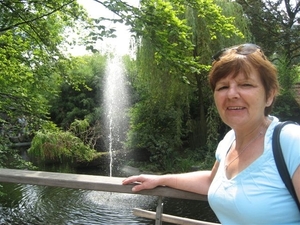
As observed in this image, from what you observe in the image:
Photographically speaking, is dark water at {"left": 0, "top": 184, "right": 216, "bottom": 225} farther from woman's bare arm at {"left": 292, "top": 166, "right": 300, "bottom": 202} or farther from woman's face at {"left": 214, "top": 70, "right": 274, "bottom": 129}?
woman's bare arm at {"left": 292, "top": 166, "right": 300, "bottom": 202}

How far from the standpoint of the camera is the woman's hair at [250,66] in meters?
1.07

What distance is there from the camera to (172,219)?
1436 mm

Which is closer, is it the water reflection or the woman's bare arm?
the woman's bare arm

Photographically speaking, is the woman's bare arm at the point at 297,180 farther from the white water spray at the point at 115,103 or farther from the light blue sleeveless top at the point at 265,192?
the white water spray at the point at 115,103

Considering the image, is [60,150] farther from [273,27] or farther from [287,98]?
[273,27]

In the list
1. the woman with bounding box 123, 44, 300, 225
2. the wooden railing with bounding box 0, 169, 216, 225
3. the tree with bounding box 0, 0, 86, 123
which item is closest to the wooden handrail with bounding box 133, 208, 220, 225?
the wooden railing with bounding box 0, 169, 216, 225

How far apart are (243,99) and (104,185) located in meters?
0.67

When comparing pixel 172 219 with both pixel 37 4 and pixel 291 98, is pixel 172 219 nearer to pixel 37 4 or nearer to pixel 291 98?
pixel 37 4

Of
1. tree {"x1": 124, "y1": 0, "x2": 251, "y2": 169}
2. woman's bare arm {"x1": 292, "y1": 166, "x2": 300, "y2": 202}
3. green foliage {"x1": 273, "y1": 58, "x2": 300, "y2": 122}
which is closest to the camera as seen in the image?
woman's bare arm {"x1": 292, "y1": 166, "x2": 300, "y2": 202}

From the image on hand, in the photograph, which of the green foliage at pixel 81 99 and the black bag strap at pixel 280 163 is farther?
the green foliage at pixel 81 99

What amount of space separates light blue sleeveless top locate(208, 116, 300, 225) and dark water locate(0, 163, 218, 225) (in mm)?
4949

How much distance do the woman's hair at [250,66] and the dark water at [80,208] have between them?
197 inches

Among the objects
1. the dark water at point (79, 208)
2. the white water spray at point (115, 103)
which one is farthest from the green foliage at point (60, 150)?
the dark water at point (79, 208)

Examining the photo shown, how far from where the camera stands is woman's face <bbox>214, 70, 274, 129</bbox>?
3.54ft
